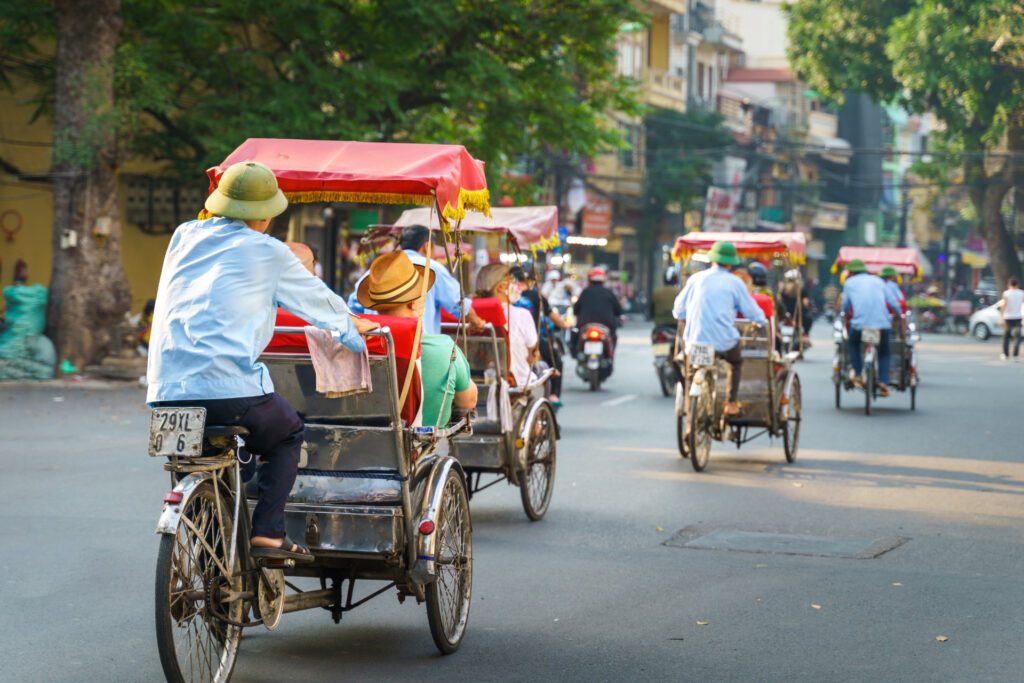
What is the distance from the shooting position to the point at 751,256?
1769 cm

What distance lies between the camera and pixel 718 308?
12.4 m

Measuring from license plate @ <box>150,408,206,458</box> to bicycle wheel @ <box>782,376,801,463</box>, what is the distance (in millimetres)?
8882

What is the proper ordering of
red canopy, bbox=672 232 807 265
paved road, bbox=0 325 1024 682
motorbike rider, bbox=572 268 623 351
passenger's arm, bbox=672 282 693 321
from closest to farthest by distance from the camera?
paved road, bbox=0 325 1024 682 → passenger's arm, bbox=672 282 693 321 → red canopy, bbox=672 232 807 265 → motorbike rider, bbox=572 268 623 351

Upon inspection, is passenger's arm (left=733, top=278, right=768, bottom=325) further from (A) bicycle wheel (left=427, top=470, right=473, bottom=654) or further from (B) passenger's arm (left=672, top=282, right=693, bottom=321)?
(A) bicycle wheel (left=427, top=470, right=473, bottom=654)

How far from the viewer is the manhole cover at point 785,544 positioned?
28.9 feet

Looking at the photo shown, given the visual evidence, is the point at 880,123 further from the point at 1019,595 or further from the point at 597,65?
the point at 1019,595

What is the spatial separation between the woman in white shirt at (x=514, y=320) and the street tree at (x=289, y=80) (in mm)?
10826

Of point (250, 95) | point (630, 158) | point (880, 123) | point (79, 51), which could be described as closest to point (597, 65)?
point (250, 95)

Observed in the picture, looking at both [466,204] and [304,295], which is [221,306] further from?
[466,204]

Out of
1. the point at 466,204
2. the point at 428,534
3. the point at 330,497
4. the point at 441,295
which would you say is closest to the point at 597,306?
the point at 441,295

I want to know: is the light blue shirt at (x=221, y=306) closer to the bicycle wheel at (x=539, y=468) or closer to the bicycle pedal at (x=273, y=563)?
the bicycle pedal at (x=273, y=563)

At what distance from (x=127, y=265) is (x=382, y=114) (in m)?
7.31

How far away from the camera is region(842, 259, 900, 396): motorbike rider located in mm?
18203

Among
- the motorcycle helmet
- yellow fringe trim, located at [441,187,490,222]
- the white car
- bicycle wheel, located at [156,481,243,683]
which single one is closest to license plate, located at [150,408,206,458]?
bicycle wheel, located at [156,481,243,683]
